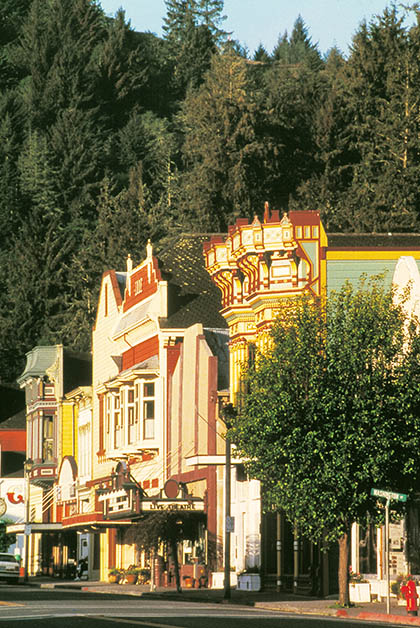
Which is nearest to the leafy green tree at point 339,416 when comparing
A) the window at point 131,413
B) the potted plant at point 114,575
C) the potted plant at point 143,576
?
the potted plant at point 143,576

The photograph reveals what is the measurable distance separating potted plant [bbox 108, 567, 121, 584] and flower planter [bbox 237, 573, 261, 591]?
14918 mm

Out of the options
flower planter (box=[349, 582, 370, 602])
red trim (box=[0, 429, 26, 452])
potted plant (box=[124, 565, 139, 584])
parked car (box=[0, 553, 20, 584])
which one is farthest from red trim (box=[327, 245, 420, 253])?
red trim (box=[0, 429, 26, 452])

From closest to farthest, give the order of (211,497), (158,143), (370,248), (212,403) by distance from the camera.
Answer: (370,248)
(212,403)
(211,497)
(158,143)

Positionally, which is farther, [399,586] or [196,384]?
[196,384]

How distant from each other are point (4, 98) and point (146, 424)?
70.8 meters

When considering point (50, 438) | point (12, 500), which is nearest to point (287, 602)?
point (50, 438)

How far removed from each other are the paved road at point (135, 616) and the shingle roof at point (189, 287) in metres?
20.5

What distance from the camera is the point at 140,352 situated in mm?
64938

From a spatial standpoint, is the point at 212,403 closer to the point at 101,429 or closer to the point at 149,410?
the point at 149,410

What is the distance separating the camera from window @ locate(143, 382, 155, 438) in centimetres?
6222

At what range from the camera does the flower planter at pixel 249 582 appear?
165 ft

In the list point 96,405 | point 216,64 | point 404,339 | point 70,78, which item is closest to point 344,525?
point 404,339

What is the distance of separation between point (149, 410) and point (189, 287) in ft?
17.6

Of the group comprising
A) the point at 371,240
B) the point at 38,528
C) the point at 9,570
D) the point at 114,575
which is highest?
the point at 371,240
